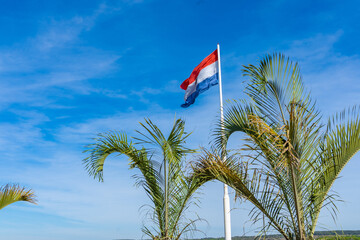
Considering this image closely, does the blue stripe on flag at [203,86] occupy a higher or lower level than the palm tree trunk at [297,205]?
higher

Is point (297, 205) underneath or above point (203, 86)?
underneath

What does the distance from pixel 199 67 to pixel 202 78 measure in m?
0.58

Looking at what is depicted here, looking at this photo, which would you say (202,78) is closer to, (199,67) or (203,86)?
(203,86)

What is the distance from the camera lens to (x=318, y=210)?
5.14 meters

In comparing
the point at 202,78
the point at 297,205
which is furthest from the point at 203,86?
the point at 297,205

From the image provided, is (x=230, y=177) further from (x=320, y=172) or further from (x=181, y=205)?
(x=181, y=205)

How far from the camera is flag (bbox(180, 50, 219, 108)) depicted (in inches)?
466

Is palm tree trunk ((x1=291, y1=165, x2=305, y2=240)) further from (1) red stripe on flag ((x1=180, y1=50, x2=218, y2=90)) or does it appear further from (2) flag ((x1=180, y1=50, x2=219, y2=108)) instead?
(1) red stripe on flag ((x1=180, y1=50, x2=218, y2=90))

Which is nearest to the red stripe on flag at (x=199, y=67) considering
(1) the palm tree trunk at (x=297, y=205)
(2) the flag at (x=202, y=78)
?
(2) the flag at (x=202, y=78)

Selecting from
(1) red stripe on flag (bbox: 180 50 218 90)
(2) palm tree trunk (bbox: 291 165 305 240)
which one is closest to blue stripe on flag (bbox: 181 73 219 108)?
(1) red stripe on flag (bbox: 180 50 218 90)

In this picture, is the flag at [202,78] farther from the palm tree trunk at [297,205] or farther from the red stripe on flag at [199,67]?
the palm tree trunk at [297,205]

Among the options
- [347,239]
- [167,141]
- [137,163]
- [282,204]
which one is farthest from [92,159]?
[347,239]

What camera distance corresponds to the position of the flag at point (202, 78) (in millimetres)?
11827

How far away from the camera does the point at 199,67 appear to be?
12555 mm
